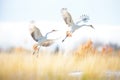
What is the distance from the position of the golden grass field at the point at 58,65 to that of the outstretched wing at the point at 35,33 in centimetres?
12

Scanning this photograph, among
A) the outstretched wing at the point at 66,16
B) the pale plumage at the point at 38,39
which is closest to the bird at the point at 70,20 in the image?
the outstretched wing at the point at 66,16

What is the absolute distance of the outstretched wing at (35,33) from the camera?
2197 millimetres

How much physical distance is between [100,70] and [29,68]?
539 millimetres

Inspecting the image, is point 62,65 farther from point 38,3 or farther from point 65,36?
point 38,3

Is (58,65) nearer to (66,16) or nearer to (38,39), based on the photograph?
(38,39)

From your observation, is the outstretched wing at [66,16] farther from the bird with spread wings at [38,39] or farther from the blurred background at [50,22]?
the bird with spread wings at [38,39]

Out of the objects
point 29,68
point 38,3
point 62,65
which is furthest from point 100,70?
point 38,3

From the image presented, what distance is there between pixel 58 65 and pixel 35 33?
0.29 metres

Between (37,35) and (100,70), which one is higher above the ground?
(37,35)

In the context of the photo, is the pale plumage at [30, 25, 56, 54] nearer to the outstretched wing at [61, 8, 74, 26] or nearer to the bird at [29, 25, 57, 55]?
the bird at [29, 25, 57, 55]

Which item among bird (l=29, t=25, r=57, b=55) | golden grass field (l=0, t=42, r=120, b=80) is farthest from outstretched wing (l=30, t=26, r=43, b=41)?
golden grass field (l=0, t=42, r=120, b=80)

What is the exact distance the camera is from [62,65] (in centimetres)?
221

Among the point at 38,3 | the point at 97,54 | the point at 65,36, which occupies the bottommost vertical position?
the point at 97,54

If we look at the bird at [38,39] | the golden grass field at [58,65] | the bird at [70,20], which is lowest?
the golden grass field at [58,65]
